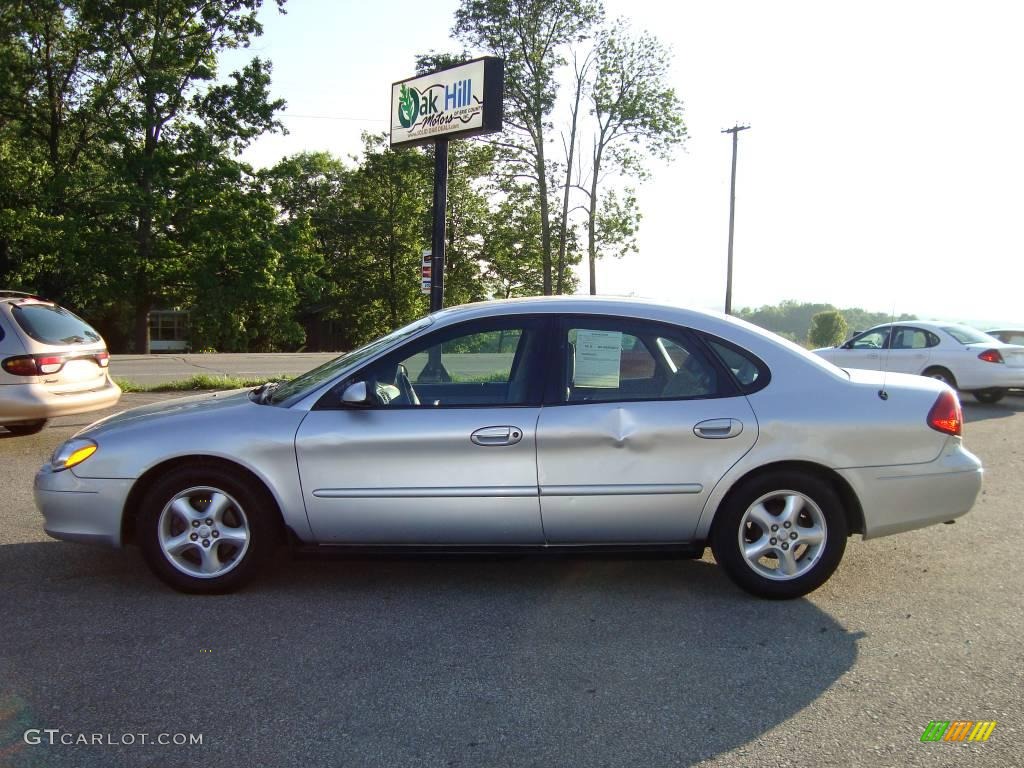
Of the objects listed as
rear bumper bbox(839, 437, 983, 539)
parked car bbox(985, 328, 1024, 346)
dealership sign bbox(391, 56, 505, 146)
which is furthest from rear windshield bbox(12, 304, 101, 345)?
parked car bbox(985, 328, 1024, 346)

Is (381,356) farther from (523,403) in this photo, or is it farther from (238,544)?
(238,544)

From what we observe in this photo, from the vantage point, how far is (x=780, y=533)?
4418mm

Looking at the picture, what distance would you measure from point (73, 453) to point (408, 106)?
Answer: 49.4ft

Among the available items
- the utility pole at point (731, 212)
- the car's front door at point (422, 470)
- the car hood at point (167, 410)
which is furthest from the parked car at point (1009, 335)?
the utility pole at point (731, 212)

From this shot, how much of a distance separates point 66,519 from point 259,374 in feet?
51.8

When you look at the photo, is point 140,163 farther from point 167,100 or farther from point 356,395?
point 356,395

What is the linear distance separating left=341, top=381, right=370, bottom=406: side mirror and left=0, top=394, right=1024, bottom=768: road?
0.85m

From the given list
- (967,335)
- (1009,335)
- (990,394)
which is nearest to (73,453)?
(967,335)

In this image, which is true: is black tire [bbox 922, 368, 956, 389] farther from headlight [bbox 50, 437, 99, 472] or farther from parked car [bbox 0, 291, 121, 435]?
headlight [bbox 50, 437, 99, 472]

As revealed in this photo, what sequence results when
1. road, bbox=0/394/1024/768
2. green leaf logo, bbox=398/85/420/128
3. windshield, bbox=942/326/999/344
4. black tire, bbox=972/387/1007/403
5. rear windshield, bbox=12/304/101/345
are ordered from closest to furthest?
road, bbox=0/394/1024/768
rear windshield, bbox=12/304/101/345
windshield, bbox=942/326/999/344
black tire, bbox=972/387/1007/403
green leaf logo, bbox=398/85/420/128

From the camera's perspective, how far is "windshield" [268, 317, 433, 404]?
15.3ft

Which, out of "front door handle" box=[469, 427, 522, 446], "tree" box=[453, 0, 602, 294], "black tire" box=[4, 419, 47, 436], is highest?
"tree" box=[453, 0, 602, 294]

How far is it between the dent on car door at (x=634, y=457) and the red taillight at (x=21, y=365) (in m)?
6.11

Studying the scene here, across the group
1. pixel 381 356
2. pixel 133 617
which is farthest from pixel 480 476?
pixel 133 617
